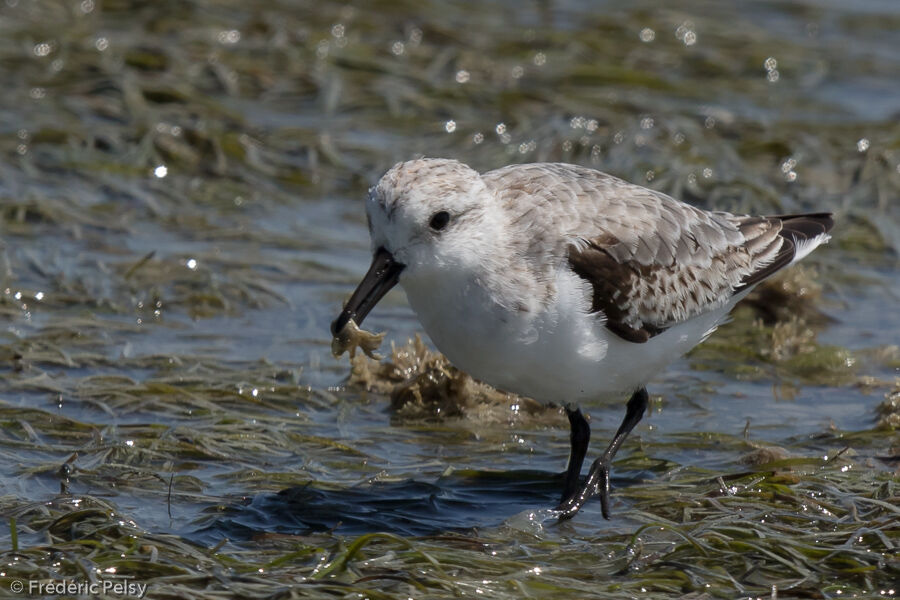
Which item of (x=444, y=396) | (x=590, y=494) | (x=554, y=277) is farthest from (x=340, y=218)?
(x=554, y=277)

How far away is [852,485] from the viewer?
21.0ft

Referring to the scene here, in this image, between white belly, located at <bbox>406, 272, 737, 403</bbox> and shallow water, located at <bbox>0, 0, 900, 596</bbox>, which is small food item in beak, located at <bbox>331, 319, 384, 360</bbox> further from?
shallow water, located at <bbox>0, 0, 900, 596</bbox>

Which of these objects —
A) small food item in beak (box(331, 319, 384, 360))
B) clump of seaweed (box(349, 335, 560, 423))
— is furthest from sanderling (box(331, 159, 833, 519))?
clump of seaweed (box(349, 335, 560, 423))

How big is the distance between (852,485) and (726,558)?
107 cm

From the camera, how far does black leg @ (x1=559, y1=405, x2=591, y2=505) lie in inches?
256

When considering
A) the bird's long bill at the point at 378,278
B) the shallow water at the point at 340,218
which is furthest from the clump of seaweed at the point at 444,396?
the bird's long bill at the point at 378,278

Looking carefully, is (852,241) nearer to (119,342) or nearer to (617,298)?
(617,298)

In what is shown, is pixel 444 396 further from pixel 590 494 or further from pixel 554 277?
pixel 554 277

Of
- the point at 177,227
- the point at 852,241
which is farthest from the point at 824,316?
the point at 177,227

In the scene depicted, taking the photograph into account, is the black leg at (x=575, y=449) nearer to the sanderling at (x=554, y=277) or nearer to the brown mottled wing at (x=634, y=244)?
the sanderling at (x=554, y=277)

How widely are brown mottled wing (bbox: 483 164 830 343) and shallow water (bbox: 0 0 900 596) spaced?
2.93 feet

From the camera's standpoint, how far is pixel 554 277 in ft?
19.5

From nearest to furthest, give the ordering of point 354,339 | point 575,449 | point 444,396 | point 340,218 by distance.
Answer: point 354,339
point 575,449
point 444,396
point 340,218

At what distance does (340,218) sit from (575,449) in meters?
4.24
